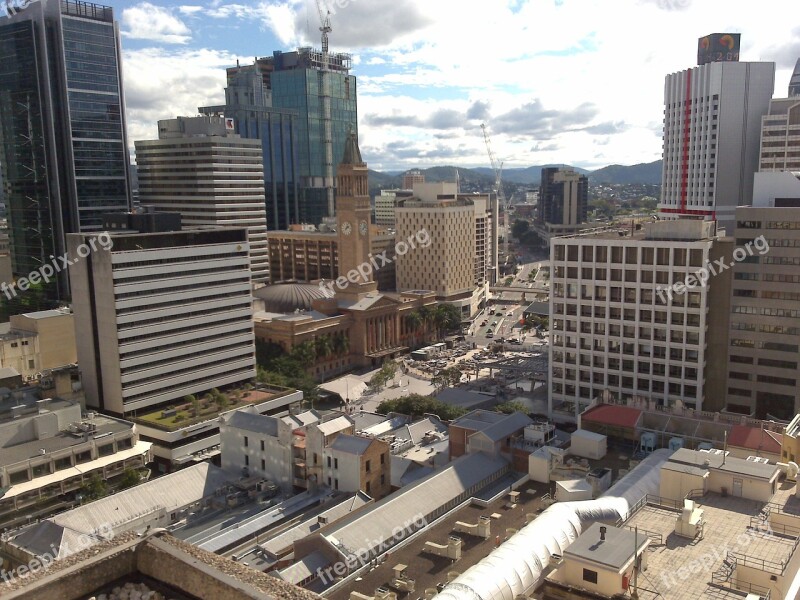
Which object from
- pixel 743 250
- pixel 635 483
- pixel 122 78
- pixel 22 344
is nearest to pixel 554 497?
pixel 635 483

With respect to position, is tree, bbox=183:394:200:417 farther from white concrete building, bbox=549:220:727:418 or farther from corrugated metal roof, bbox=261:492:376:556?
white concrete building, bbox=549:220:727:418

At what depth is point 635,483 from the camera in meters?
42.9

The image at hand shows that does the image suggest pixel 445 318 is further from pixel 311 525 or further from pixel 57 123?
A: pixel 311 525

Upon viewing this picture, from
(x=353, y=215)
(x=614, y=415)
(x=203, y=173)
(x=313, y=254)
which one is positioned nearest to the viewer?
(x=614, y=415)

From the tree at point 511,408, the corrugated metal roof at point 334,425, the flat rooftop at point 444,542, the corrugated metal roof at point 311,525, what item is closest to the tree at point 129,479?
A: the corrugated metal roof at point 334,425

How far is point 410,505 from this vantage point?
49.1m

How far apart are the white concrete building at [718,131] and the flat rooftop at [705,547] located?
11763cm

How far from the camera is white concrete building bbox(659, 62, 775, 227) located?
456 feet

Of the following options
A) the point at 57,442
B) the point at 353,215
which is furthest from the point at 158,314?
the point at 353,215

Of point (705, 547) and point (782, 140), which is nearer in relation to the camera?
point (705, 547)

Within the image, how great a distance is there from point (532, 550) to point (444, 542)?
9.02 metres

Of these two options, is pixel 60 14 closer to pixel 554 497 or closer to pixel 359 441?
pixel 359 441

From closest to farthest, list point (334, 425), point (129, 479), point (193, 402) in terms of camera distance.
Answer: point (334, 425) < point (129, 479) < point (193, 402)

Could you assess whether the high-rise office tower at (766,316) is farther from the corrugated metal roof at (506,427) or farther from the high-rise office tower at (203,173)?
the high-rise office tower at (203,173)
